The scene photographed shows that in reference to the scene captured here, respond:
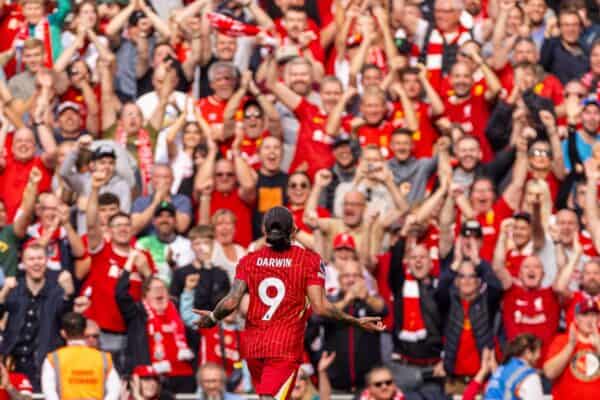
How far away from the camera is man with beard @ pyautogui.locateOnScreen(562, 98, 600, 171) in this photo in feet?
69.5

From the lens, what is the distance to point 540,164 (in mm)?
20859

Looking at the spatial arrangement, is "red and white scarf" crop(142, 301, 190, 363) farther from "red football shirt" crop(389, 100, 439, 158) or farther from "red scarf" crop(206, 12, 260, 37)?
"red scarf" crop(206, 12, 260, 37)

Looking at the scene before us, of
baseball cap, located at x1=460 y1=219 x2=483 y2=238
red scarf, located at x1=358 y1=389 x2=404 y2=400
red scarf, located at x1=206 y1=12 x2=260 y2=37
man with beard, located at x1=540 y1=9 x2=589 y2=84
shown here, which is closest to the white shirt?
red scarf, located at x1=358 y1=389 x2=404 y2=400

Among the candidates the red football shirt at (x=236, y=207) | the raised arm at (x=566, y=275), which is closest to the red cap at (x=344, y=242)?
the red football shirt at (x=236, y=207)

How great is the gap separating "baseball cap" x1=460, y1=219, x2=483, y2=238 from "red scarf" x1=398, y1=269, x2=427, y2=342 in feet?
2.27

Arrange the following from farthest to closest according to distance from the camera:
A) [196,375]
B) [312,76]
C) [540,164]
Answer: [312,76] → [540,164] → [196,375]

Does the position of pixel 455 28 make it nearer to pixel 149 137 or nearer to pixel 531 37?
pixel 531 37

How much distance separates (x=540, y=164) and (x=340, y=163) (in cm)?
204

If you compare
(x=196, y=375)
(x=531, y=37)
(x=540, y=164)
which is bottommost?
(x=196, y=375)

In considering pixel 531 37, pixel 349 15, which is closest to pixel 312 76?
pixel 349 15

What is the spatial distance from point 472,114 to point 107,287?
444 cm

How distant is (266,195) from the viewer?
2100 centimetres

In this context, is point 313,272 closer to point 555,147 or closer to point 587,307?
point 587,307

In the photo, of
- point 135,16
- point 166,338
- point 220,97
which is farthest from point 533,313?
point 135,16
